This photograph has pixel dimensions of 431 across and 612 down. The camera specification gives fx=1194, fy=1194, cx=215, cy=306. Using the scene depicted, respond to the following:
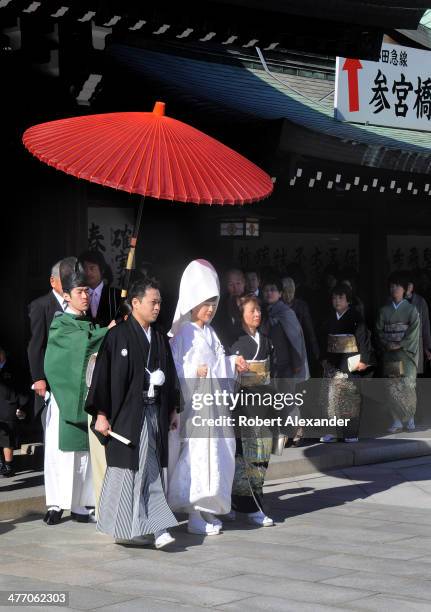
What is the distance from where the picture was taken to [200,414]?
25.8ft

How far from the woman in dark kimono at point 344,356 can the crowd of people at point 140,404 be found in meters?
2.52

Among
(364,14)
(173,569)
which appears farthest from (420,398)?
(173,569)

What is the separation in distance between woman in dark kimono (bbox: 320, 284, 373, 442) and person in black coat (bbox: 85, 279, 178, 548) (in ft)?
15.5

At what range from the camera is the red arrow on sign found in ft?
45.5

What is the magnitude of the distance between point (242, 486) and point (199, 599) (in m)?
2.30

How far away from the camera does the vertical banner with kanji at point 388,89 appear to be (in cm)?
1402

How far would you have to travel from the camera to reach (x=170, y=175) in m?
7.20

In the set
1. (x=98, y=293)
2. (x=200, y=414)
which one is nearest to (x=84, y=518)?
(x=200, y=414)

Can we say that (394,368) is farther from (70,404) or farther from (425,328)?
(70,404)

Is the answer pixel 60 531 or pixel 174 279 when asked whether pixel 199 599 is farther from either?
pixel 174 279

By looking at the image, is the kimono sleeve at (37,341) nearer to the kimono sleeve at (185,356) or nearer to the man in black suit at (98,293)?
the man in black suit at (98,293)

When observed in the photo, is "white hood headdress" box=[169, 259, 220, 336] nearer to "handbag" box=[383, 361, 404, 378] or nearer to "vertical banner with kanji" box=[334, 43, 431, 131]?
"handbag" box=[383, 361, 404, 378]

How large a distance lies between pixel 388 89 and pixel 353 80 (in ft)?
2.06

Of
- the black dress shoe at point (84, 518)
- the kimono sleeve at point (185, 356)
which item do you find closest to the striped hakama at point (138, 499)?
the kimono sleeve at point (185, 356)
